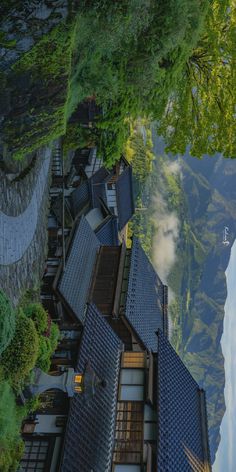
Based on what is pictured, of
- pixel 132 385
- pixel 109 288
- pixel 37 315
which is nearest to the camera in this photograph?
pixel 37 315

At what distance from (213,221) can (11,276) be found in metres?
158

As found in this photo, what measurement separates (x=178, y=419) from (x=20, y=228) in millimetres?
Result: 10909

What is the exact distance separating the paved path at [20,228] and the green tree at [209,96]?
21.9ft

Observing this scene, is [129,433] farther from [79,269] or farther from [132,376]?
[79,269]

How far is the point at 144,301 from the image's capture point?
1145 inches

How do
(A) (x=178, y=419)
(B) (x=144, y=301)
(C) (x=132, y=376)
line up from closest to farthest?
(A) (x=178, y=419) < (C) (x=132, y=376) < (B) (x=144, y=301)

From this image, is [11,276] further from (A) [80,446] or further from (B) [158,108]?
(B) [158,108]

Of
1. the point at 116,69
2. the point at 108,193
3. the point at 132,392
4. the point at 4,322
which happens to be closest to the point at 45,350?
the point at 4,322

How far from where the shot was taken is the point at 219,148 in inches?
855

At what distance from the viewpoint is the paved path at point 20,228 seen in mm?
14705

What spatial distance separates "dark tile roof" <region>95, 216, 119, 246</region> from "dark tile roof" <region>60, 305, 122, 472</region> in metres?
10.3

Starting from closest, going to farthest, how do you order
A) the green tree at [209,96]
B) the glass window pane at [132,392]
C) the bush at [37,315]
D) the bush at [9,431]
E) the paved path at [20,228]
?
1. the bush at [9,431]
2. the paved path at [20,228]
3. the bush at [37,315]
4. the green tree at [209,96]
5. the glass window pane at [132,392]

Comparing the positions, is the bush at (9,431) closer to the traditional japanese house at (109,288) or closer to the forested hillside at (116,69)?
the forested hillside at (116,69)

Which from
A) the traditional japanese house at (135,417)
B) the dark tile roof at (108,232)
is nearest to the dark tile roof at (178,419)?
the traditional japanese house at (135,417)
